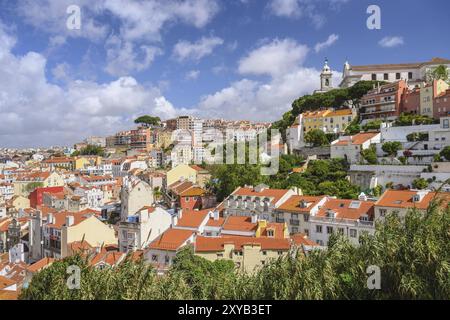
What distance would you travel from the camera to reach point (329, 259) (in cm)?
1292

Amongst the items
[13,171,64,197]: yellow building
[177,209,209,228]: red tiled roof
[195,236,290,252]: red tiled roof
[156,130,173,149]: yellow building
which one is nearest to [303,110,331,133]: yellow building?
[177,209,209,228]: red tiled roof

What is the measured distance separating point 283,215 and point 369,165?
1264 cm

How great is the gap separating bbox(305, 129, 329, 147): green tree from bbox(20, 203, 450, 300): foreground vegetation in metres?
38.2

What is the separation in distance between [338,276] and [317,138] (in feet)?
133

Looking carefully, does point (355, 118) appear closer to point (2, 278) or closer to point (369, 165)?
point (369, 165)

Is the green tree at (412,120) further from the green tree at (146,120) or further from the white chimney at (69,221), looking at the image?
the green tree at (146,120)

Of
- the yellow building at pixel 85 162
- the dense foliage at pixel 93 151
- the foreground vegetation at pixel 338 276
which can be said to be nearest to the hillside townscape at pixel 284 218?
the foreground vegetation at pixel 338 276

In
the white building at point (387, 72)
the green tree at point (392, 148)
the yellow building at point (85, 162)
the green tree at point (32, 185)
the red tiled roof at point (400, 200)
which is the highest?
the white building at point (387, 72)

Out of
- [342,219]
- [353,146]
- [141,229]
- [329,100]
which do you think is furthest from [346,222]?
[329,100]

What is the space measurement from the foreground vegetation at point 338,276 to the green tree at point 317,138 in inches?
1505

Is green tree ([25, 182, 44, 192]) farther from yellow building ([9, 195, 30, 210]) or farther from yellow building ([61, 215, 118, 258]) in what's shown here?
yellow building ([61, 215, 118, 258])

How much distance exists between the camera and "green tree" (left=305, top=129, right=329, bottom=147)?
5122 centimetres

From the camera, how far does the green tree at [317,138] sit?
51.2m
